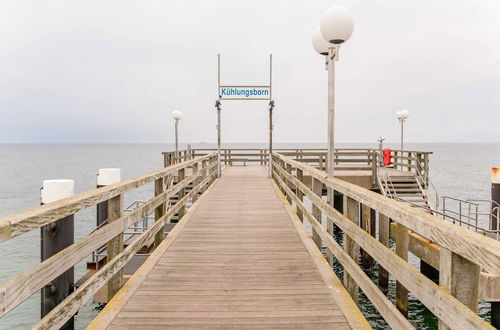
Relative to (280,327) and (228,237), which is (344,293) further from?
(228,237)

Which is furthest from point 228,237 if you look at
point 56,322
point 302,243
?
point 56,322

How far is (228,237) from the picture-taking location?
6078 millimetres

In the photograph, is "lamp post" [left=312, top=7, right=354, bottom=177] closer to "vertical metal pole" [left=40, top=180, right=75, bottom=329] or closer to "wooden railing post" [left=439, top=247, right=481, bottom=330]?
"wooden railing post" [left=439, top=247, right=481, bottom=330]

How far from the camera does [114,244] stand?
3662 millimetres

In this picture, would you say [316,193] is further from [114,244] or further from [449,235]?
[449,235]

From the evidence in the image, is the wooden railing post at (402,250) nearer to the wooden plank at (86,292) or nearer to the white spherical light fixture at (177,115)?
the wooden plank at (86,292)

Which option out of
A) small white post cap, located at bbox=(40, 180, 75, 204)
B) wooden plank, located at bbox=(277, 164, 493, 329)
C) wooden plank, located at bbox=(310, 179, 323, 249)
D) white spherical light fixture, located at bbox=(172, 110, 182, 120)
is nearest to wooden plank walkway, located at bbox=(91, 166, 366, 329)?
wooden plank, located at bbox=(310, 179, 323, 249)

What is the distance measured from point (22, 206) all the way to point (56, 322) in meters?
36.7

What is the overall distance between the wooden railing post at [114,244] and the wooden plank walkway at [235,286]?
0.13m

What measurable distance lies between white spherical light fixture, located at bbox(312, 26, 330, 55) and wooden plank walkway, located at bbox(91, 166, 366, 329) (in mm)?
2954

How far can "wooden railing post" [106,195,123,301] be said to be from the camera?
360 cm

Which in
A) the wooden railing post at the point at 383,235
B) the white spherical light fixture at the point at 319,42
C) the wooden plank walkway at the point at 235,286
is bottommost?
the wooden railing post at the point at 383,235

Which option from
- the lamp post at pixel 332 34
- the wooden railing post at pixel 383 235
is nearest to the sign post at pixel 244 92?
the wooden railing post at pixel 383 235

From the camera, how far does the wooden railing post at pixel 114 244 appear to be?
3598mm
